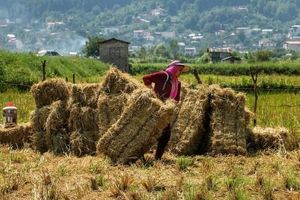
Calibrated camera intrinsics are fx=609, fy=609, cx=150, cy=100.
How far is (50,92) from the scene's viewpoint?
11219 mm

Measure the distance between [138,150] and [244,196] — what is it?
2734mm

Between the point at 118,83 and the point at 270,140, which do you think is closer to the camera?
the point at 118,83

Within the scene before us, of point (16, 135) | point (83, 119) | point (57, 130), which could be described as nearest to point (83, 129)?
point (83, 119)

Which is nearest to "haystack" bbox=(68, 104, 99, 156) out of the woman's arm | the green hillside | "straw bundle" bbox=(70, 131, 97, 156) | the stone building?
"straw bundle" bbox=(70, 131, 97, 156)

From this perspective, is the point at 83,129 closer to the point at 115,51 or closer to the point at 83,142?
the point at 83,142

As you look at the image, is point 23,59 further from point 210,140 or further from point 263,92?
point 210,140

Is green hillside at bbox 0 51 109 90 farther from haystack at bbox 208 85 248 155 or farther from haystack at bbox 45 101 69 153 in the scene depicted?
haystack at bbox 208 85 248 155

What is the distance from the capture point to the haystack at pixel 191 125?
10.6 metres

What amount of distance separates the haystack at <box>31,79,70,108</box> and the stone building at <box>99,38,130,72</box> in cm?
4642

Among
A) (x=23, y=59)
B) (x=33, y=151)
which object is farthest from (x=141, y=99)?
(x=23, y=59)

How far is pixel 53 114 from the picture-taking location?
10.9 meters

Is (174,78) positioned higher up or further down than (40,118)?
higher up

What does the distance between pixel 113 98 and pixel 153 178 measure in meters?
2.84

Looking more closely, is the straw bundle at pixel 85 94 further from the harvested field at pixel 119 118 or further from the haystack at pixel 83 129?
the haystack at pixel 83 129
